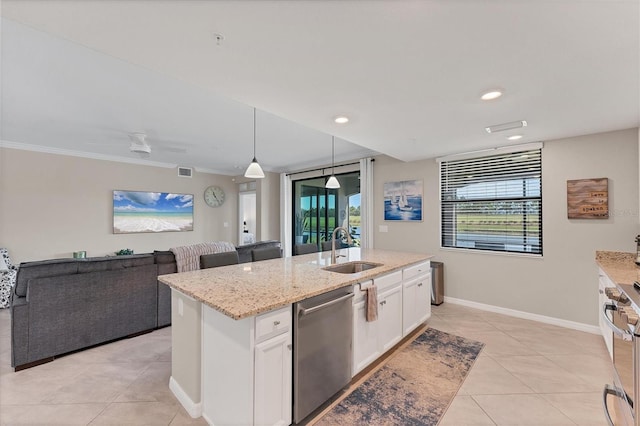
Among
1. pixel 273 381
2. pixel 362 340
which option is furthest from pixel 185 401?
pixel 362 340

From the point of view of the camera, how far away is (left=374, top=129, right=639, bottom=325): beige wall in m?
2.97

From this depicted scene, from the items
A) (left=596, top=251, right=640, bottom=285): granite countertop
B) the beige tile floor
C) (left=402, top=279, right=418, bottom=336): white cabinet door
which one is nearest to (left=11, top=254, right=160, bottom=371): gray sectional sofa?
the beige tile floor

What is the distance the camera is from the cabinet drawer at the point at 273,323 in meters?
1.46

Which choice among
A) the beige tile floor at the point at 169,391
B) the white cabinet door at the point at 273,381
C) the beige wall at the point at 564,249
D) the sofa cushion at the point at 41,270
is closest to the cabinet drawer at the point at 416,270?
the beige tile floor at the point at 169,391

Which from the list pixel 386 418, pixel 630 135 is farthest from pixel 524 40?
pixel 630 135

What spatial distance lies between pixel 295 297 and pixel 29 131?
189 inches

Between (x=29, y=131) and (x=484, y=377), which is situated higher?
(x=29, y=131)

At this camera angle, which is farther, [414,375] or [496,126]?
[496,126]

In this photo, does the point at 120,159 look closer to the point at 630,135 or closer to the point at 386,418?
the point at 386,418

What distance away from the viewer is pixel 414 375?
2.32 metres

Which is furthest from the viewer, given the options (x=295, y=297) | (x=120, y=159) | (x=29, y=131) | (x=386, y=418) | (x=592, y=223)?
(x=120, y=159)

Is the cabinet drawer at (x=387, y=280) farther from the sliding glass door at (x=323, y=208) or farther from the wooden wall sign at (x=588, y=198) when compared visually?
the sliding glass door at (x=323, y=208)

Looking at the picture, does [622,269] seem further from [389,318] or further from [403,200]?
[403,200]

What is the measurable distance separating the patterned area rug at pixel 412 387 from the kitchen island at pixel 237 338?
21.6 inches
